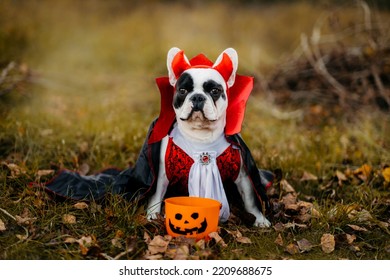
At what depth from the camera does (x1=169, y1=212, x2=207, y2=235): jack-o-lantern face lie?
2299mm

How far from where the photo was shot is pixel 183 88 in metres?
2.44

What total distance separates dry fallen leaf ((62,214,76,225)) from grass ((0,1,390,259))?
3cm

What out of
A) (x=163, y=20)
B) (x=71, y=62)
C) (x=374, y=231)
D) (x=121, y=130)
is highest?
(x=163, y=20)

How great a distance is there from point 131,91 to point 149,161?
11.4 feet

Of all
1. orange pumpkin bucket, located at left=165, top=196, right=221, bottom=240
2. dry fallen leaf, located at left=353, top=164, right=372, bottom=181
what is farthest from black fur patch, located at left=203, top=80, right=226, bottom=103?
dry fallen leaf, located at left=353, top=164, right=372, bottom=181

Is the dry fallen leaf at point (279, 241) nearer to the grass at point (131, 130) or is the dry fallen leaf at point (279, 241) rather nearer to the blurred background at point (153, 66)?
the grass at point (131, 130)

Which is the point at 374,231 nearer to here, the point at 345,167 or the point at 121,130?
the point at 345,167

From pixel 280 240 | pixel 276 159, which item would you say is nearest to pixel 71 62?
pixel 276 159

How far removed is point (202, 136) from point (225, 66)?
38 centimetres

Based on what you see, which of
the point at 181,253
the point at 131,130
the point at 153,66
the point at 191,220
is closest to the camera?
the point at 181,253

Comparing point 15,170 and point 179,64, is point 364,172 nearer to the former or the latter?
point 179,64

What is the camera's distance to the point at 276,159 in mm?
3404

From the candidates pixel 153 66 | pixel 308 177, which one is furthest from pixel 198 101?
pixel 153 66

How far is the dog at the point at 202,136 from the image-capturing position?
2426mm
